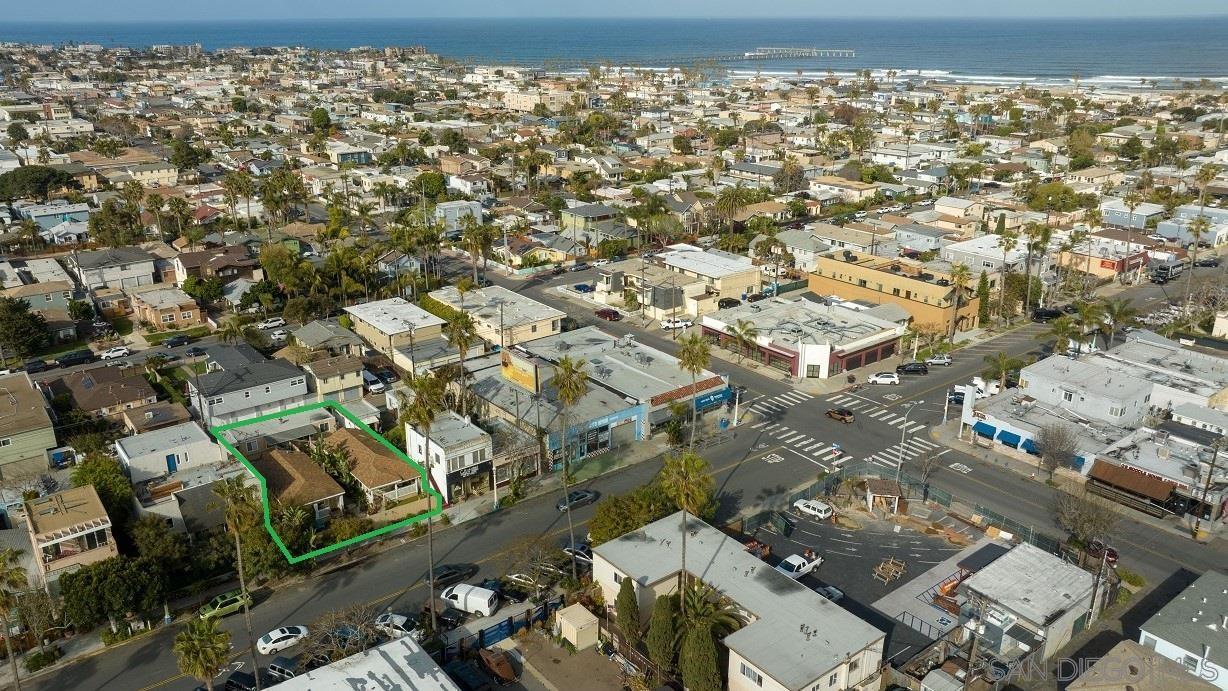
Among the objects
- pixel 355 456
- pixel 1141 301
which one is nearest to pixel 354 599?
pixel 355 456

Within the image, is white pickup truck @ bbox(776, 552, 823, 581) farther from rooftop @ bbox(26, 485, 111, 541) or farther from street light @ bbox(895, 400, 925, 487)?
rooftop @ bbox(26, 485, 111, 541)

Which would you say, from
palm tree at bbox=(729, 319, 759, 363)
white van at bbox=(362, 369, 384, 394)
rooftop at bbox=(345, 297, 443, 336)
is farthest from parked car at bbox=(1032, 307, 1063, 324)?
white van at bbox=(362, 369, 384, 394)

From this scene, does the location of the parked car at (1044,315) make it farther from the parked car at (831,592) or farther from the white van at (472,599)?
the white van at (472,599)

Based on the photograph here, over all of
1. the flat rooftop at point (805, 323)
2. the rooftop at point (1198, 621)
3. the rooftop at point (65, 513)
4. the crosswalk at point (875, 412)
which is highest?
the rooftop at point (65, 513)

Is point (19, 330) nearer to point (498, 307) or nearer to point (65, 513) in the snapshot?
point (65, 513)

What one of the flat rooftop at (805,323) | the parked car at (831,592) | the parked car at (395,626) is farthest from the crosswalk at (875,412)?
the parked car at (395,626)

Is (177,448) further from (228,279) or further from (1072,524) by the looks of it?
(1072,524)
